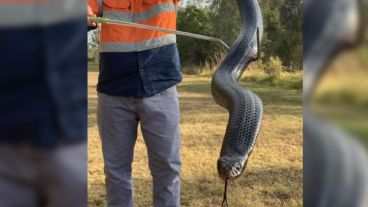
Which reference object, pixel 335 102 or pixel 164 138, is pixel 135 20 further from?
pixel 335 102

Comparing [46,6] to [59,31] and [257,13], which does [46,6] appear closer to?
[59,31]

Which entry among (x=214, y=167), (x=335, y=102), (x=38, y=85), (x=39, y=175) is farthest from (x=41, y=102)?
(x=214, y=167)

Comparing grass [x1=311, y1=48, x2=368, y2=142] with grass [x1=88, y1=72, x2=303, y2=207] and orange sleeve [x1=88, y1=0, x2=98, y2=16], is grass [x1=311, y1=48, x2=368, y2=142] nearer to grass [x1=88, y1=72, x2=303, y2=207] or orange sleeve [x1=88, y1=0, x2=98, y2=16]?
orange sleeve [x1=88, y1=0, x2=98, y2=16]

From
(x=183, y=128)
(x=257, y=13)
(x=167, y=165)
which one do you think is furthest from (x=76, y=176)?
(x=183, y=128)

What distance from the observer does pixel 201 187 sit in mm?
5164

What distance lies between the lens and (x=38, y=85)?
145 centimetres

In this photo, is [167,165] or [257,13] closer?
[167,165]

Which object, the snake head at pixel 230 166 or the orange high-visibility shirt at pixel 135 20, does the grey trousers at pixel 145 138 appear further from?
the snake head at pixel 230 166

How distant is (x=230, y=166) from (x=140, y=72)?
0.79 metres

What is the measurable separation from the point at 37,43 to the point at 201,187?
3837 millimetres

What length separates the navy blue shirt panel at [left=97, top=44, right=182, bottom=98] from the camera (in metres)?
2.96

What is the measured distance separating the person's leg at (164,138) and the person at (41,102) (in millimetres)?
1458

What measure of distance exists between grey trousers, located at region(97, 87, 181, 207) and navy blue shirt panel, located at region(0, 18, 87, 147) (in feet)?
4.81

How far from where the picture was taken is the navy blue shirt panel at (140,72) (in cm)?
296
